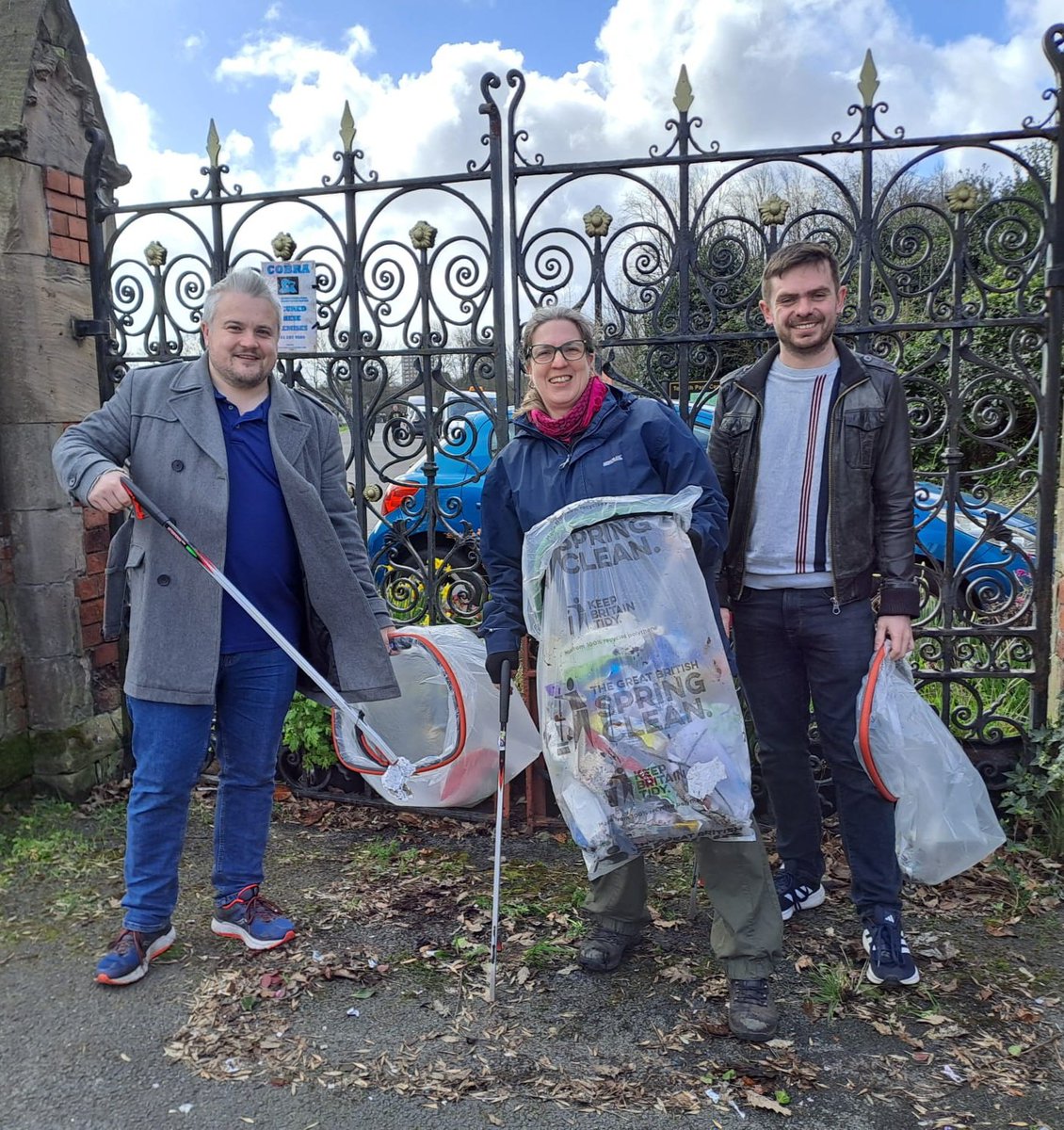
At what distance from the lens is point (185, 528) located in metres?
2.95

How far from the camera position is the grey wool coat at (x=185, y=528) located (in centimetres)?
295

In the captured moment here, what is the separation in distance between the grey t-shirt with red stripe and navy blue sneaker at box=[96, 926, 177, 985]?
2.24 metres

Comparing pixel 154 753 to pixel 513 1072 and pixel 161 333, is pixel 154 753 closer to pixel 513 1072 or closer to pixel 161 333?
pixel 513 1072

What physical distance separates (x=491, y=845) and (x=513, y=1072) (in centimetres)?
140

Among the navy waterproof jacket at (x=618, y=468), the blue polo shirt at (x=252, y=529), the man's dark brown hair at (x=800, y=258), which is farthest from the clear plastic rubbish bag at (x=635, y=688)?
the blue polo shirt at (x=252, y=529)

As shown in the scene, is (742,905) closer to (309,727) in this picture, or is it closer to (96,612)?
(309,727)

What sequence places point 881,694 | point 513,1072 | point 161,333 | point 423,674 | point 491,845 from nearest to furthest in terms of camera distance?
point 513,1072
point 881,694
point 423,674
point 491,845
point 161,333

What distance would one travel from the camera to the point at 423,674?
3684 mm

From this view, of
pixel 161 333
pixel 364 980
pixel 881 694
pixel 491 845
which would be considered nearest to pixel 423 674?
pixel 491 845

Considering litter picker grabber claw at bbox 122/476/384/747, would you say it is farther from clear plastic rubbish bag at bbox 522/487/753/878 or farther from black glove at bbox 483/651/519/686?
clear plastic rubbish bag at bbox 522/487/753/878

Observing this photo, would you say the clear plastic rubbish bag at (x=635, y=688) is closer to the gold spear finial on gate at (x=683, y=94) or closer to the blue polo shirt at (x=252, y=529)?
the blue polo shirt at (x=252, y=529)

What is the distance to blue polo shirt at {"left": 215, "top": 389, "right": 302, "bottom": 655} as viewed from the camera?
3021mm

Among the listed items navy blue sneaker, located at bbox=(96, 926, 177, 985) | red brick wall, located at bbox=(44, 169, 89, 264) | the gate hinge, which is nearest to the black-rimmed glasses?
navy blue sneaker, located at bbox=(96, 926, 177, 985)

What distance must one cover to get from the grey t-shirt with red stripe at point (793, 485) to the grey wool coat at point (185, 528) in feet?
4.28
